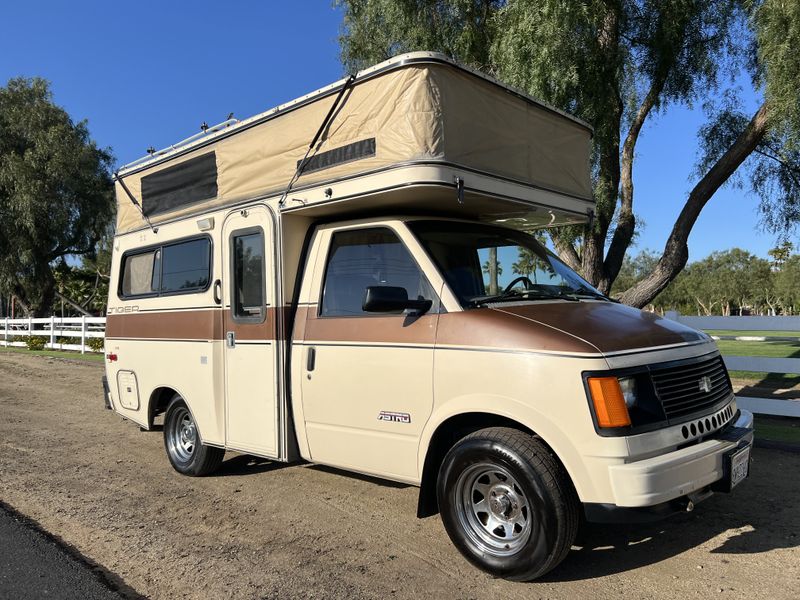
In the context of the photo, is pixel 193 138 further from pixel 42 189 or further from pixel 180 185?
pixel 42 189

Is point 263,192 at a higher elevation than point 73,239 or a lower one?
lower

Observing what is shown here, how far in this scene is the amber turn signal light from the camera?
3.23 meters

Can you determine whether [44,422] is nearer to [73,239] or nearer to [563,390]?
[563,390]

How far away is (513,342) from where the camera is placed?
3.56 meters

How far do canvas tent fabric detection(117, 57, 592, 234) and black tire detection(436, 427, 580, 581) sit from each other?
6.28ft

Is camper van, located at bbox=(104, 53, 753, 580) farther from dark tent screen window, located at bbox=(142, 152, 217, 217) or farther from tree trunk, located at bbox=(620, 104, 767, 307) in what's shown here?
tree trunk, located at bbox=(620, 104, 767, 307)

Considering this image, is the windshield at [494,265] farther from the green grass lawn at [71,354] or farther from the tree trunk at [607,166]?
the green grass lawn at [71,354]

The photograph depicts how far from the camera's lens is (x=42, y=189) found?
27.2 metres

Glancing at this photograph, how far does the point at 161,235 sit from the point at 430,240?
11.2 feet

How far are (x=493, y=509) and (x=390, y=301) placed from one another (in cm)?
143

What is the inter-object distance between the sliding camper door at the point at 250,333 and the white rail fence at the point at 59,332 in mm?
15377

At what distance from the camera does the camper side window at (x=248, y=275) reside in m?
5.14

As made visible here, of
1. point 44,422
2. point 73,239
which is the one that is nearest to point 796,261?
point 73,239

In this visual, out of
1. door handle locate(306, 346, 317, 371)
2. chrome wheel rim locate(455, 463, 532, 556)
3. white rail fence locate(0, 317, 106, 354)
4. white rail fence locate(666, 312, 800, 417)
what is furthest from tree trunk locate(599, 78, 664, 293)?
white rail fence locate(0, 317, 106, 354)
